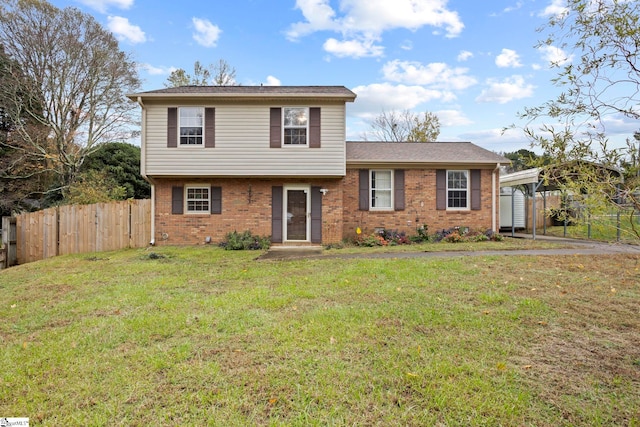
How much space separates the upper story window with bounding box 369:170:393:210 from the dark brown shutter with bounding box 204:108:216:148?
582 cm

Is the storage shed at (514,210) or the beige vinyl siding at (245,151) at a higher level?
the beige vinyl siding at (245,151)

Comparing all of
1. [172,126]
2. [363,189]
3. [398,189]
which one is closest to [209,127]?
[172,126]

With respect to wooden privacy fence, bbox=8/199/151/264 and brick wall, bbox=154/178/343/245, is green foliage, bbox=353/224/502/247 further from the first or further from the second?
wooden privacy fence, bbox=8/199/151/264

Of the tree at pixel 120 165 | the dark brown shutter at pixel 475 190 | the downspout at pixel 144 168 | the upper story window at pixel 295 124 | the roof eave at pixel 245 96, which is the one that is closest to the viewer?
the roof eave at pixel 245 96

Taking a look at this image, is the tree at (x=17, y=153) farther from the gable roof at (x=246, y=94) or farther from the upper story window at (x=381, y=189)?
the upper story window at (x=381, y=189)

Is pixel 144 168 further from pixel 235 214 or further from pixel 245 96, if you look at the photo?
pixel 245 96

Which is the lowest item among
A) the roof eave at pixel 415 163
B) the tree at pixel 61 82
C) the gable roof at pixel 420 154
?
the roof eave at pixel 415 163

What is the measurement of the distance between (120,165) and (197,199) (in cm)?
959

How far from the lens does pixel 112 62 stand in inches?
728

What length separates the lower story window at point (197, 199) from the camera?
1248 cm

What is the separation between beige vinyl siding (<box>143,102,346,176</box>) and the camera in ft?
38.7

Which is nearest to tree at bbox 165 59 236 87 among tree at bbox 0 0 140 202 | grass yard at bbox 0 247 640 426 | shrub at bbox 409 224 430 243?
tree at bbox 0 0 140 202

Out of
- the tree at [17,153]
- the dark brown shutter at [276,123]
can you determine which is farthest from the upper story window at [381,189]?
the tree at [17,153]

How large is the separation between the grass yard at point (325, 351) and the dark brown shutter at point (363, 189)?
22.4 feet
